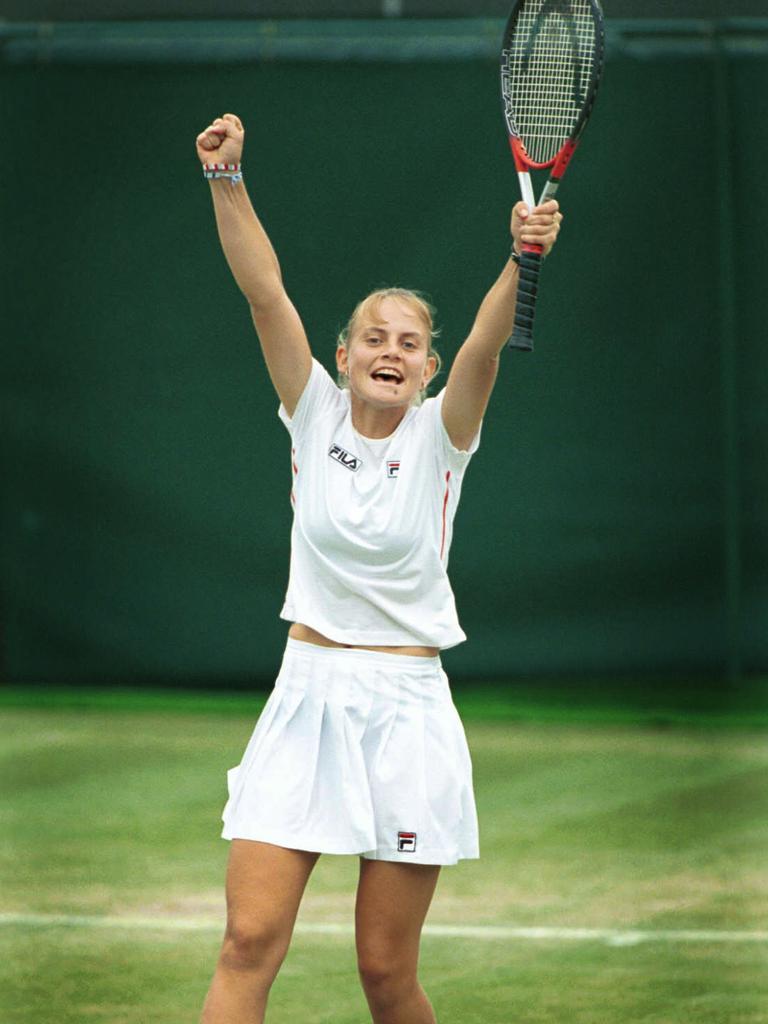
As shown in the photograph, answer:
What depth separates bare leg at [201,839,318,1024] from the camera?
8.97ft

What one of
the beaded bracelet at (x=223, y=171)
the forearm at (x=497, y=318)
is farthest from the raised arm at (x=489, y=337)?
the beaded bracelet at (x=223, y=171)

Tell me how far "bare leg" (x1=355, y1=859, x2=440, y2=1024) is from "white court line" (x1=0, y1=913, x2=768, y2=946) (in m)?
1.40

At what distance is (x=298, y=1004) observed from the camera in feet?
12.4

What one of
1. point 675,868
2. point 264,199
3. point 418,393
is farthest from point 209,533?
point 418,393

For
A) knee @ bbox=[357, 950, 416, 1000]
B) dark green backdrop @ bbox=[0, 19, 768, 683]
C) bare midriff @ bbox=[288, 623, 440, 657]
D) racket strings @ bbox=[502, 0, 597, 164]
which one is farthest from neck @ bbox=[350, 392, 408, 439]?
dark green backdrop @ bbox=[0, 19, 768, 683]

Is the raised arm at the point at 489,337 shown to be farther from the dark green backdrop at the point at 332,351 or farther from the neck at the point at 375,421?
the dark green backdrop at the point at 332,351

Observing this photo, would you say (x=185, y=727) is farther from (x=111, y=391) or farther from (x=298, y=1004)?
(x=298, y=1004)

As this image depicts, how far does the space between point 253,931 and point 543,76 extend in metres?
1.93

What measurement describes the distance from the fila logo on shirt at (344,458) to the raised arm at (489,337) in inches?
6.7

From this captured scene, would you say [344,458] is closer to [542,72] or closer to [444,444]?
[444,444]

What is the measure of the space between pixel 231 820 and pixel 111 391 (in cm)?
481

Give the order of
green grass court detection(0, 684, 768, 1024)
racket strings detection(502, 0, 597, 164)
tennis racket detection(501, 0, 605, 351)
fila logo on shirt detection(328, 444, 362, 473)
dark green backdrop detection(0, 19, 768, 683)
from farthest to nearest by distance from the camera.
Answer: dark green backdrop detection(0, 19, 768, 683), green grass court detection(0, 684, 768, 1024), racket strings detection(502, 0, 597, 164), tennis racket detection(501, 0, 605, 351), fila logo on shirt detection(328, 444, 362, 473)

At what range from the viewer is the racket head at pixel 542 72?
3502mm

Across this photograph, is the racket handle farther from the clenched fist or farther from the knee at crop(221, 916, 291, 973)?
the knee at crop(221, 916, 291, 973)
